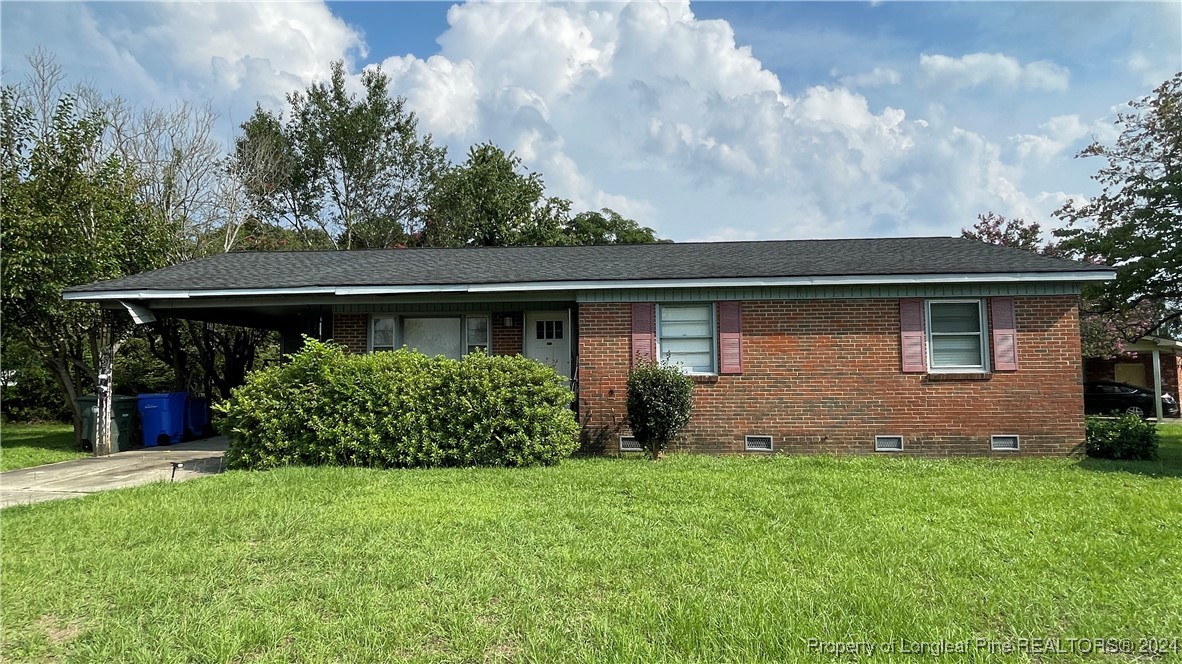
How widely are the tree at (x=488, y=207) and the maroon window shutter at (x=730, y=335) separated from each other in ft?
65.3

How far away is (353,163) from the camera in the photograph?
2950cm

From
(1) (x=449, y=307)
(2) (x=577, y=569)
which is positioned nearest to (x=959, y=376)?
(2) (x=577, y=569)

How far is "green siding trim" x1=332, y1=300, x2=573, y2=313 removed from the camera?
38.1ft

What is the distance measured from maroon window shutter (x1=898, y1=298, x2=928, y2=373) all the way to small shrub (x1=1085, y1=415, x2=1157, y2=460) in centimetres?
277

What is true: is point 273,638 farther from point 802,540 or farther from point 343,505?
point 802,540

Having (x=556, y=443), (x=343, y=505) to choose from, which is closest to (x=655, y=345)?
(x=556, y=443)

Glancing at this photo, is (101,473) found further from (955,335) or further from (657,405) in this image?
(955,335)

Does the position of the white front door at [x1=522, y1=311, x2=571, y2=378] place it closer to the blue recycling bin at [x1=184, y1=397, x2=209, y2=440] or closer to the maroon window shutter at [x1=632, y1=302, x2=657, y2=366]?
the maroon window shutter at [x1=632, y1=302, x2=657, y2=366]

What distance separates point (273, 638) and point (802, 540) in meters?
3.56

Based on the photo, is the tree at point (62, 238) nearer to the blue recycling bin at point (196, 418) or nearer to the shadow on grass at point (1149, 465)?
the blue recycling bin at point (196, 418)

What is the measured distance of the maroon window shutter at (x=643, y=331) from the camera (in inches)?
395

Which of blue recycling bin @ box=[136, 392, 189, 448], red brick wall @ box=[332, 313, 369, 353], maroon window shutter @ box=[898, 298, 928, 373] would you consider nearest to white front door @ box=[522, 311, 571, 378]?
red brick wall @ box=[332, 313, 369, 353]

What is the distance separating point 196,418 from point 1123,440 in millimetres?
16672

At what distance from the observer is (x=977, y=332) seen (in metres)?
9.73
